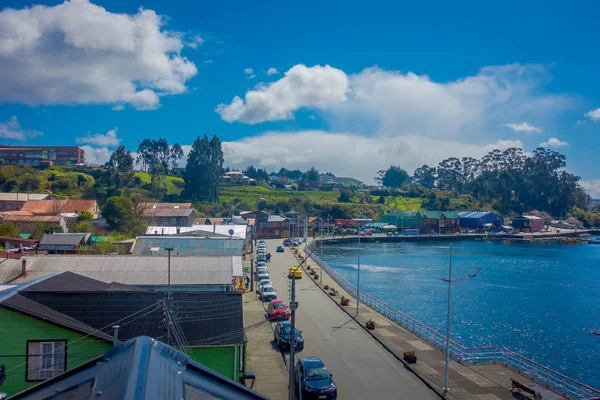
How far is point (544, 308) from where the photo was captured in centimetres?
3912

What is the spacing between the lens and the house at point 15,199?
69.3 m

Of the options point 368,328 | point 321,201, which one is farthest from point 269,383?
point 321,201

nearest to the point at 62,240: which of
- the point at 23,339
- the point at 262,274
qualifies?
the point at 262,274

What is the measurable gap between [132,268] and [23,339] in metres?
13.2

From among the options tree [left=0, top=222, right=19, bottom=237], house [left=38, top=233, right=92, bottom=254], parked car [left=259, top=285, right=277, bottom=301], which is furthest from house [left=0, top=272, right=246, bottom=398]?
tree [left=0, top=222, right=19, bottom=237]

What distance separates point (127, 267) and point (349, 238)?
251 feet

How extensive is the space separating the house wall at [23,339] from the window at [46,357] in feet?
0.38

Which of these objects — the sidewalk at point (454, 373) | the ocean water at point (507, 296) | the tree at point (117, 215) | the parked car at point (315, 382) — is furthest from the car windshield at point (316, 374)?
the tree at point (117, 215)

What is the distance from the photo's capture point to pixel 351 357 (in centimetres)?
1942

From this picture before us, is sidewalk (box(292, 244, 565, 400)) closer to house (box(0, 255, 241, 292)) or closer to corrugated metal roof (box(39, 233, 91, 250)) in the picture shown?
house (box(0, 255, 241, 292))

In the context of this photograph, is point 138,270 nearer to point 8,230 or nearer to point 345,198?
point 8,230

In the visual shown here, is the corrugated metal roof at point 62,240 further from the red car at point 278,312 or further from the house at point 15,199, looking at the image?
the house at point 15,199

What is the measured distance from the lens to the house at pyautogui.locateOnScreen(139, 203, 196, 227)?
69375mm

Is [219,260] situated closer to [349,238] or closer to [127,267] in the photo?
[127,267]
